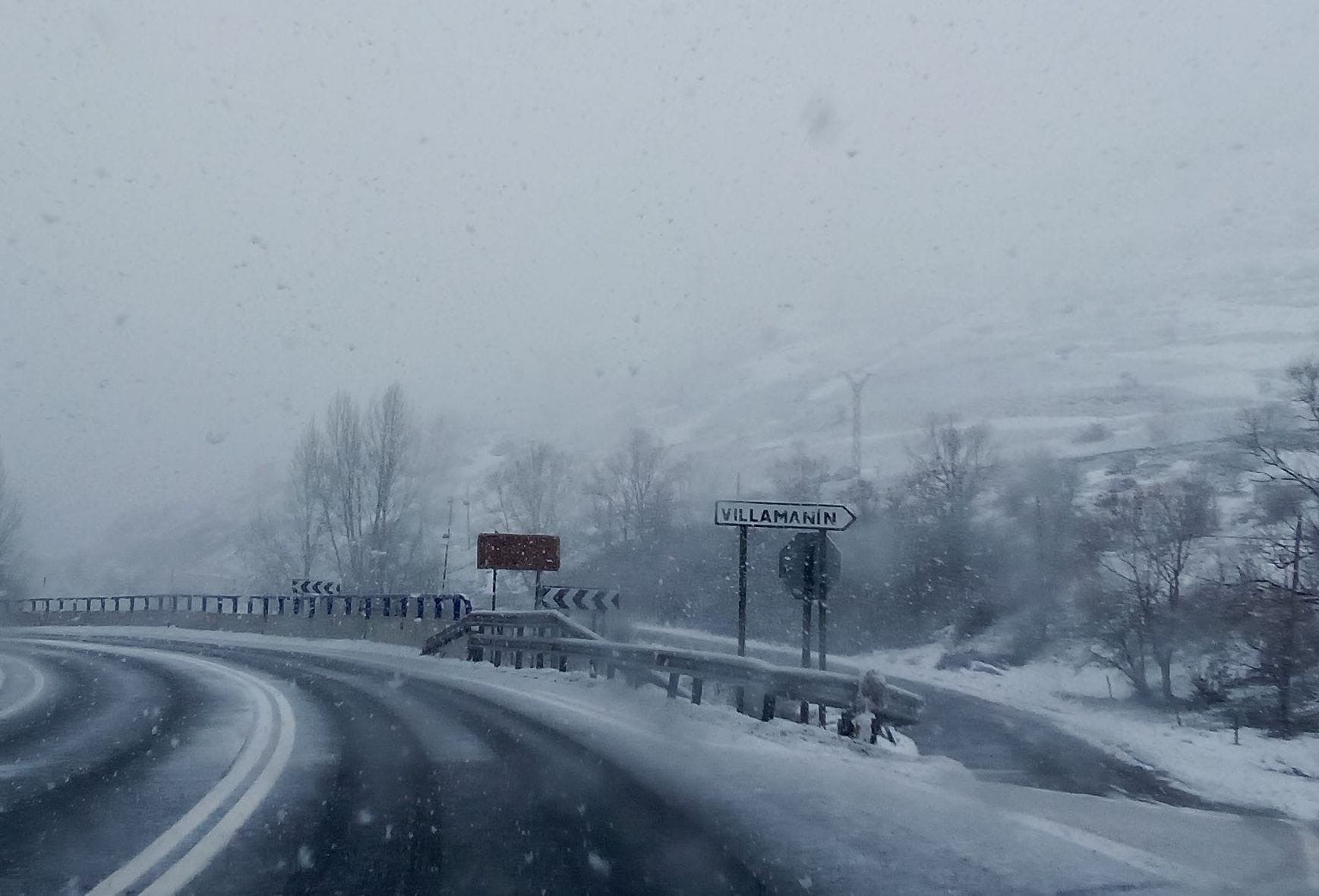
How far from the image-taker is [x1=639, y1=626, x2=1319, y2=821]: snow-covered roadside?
12.1 m

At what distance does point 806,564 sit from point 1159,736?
22.7ft

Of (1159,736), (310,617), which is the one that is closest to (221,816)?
(1159,736)

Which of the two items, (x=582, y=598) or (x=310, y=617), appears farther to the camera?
(x=310, y=617)

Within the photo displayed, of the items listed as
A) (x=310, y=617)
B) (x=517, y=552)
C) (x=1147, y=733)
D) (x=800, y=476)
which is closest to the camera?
(x=1147, y=733)

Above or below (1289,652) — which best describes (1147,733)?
below

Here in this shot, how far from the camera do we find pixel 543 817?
768 cm

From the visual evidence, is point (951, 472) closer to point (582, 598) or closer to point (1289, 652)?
point (1289, 652)

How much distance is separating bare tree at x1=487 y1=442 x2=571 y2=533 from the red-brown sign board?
3232 cm

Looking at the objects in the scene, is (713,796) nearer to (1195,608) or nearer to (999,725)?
(999,725)

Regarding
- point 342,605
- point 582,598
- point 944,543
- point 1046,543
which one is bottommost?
point 342,605

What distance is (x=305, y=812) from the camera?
25.2 ft

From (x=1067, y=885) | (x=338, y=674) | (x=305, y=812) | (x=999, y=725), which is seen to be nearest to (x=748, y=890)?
(x=1067, y=885)

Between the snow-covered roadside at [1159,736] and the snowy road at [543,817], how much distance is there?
156 inches

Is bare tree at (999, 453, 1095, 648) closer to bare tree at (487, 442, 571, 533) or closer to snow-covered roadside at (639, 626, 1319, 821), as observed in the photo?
snow-covered roadside at (639, 626, 1319, 821)
